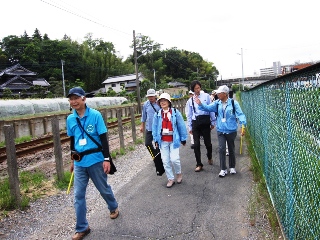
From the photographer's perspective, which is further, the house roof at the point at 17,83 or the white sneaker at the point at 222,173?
the house roof at the point at 17,83

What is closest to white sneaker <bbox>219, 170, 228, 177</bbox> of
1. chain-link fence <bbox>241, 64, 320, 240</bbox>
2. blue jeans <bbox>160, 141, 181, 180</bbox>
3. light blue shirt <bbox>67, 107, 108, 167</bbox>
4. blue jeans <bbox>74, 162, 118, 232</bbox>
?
blue jeans <bbox>160, 141, 181, 180</bbox>

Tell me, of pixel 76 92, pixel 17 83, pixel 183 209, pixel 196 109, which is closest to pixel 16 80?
→ pixel 17 83

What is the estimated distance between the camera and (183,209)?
401 centimetres

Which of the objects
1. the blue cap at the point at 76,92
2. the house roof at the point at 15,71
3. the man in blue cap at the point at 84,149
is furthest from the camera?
the house roof at the point at 15,71

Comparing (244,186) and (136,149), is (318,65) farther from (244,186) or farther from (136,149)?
(136,149)

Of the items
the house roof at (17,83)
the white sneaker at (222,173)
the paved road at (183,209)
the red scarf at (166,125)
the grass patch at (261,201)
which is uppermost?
the house roof at (17,83)

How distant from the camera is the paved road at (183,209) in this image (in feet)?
11.2

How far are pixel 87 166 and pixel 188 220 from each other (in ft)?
4.92

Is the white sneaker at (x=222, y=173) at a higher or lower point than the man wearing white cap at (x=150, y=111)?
lower

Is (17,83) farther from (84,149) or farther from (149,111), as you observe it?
(84,149)

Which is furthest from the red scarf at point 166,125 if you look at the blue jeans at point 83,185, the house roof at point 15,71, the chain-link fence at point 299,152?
the house roof at point 15,71

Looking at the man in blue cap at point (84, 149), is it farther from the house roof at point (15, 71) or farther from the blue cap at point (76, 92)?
the house roof at point (15, 71)

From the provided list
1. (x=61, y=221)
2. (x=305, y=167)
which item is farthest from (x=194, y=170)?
(x=305, y=167)

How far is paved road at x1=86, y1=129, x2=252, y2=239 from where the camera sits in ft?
11.2
